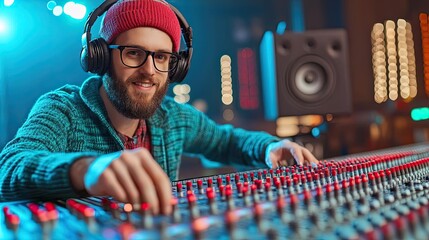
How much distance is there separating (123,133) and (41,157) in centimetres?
54

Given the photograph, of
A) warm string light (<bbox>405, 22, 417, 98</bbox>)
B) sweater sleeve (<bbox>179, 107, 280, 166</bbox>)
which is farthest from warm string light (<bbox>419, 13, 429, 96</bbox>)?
sweater sleeve (<bbox>179, 107, 280, 166</bbox>)

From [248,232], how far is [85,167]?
33 cm

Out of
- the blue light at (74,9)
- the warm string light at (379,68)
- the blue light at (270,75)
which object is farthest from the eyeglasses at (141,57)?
the warm string light at (379,68)

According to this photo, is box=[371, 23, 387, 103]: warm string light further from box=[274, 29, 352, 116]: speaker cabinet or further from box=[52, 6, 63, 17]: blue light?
box=[52, 6, 63, 17]: blue light

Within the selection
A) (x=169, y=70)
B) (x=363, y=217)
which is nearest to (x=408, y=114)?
(x=169, y=70)

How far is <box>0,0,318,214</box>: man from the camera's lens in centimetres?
65

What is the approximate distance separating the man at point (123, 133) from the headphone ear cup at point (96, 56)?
0.13ft

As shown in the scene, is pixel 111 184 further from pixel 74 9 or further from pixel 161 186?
pixel 74 9

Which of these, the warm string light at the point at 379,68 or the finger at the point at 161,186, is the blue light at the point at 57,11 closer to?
the finger at the point at 161,186

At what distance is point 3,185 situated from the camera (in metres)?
0.85

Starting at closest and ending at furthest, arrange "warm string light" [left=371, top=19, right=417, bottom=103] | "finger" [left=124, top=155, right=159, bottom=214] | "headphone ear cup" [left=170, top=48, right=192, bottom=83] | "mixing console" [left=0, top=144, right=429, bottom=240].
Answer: "mixing console" [left=0, top=144, right=429, bottom=240] → "finger" [left=124, top=155, right=159, bottom=214] → "headphone ear cup" [left=170, top=48, right=192, bottom=83] → "warm string light" [left=371, top=19, right=417, bottom=103]

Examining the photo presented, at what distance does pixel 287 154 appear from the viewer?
134 centimetres

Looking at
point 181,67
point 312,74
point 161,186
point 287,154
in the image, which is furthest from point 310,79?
point 161,186

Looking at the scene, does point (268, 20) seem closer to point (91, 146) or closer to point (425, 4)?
point (425, 4)
